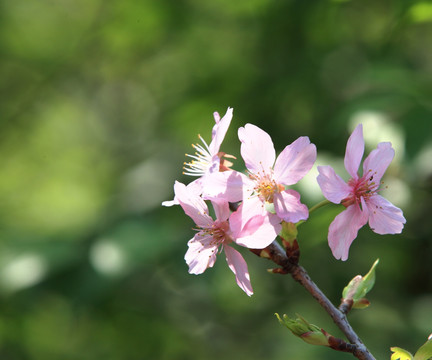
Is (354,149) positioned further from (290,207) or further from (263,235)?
(263,235)

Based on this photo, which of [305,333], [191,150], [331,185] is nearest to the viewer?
[305,333]

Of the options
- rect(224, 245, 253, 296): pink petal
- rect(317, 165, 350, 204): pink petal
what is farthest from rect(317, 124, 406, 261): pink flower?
rect(224, 245, 253, 296): pink petal

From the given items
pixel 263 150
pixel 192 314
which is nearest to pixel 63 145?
pixel 192 314

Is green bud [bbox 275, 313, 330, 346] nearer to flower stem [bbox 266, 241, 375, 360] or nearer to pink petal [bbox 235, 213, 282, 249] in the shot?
flower stem [bbox 266, 241, 375, 360]

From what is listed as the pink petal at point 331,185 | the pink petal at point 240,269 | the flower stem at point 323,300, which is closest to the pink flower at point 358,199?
the pink petal at point 331,185

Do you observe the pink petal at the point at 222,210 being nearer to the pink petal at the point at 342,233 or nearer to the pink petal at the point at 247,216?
the pink petal at the point at 247,216

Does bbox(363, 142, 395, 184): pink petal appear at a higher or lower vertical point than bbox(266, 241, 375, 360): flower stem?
higher

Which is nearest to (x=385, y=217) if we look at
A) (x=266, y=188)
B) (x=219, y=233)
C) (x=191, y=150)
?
(x=266, y=188)
